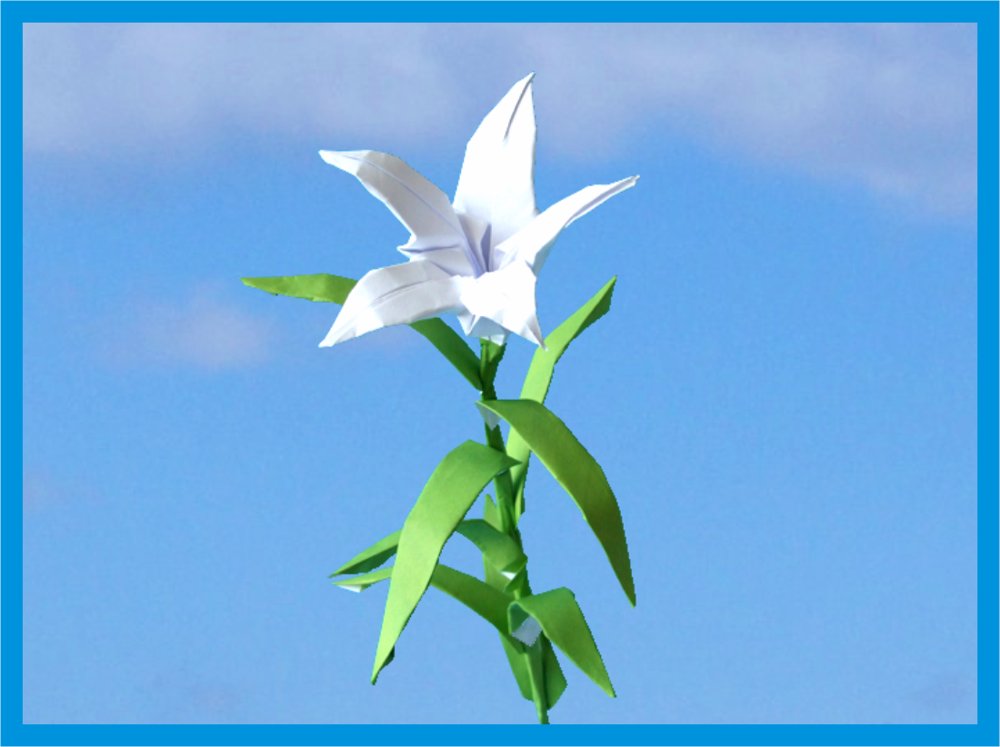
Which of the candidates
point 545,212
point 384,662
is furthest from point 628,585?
point 545,212

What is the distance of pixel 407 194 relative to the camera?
2.43m

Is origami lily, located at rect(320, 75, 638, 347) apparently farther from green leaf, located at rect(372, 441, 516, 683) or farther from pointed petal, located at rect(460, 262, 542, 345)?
green leaf, located at rect(372, 441, 516, 683)

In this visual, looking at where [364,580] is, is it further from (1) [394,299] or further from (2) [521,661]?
(1) [394,299]

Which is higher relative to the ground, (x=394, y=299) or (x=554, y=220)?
(x=554, y=220)

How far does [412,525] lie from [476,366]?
11.7 inches

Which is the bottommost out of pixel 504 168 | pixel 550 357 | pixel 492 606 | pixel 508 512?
pixel 492 606

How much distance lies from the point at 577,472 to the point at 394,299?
0.37m

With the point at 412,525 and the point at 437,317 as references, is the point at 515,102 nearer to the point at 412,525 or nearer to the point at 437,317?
the point at 437,317

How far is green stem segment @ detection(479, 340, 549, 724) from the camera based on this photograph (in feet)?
8.30

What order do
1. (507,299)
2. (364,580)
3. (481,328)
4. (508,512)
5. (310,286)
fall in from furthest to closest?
(364,580), (508,512), (310,286), (481,328), (507,299)

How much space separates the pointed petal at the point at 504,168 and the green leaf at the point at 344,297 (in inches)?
7.0

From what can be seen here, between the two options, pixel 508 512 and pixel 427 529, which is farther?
pixel 508 512

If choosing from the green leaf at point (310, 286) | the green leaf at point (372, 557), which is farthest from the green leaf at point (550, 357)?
the green leaf at point (310, 286)

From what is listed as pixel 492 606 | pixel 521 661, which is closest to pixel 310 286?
pixel 492 606
